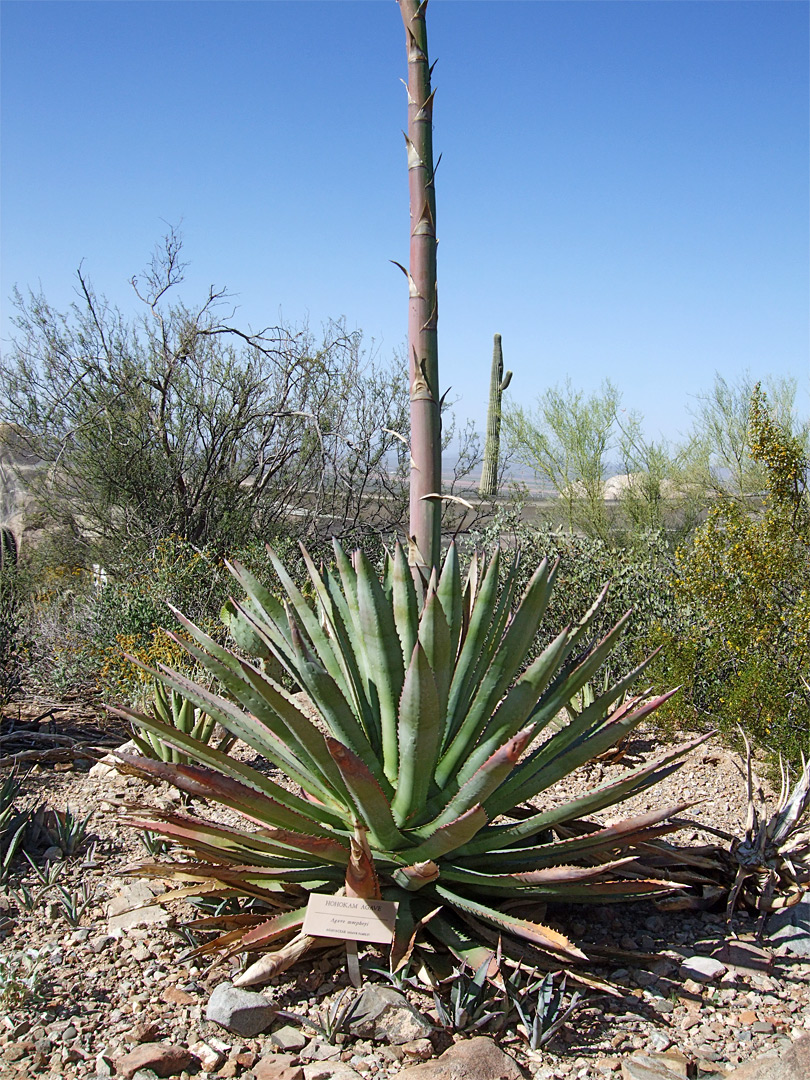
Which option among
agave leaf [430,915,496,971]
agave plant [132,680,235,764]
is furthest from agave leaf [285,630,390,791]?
A: agave plant [132,680,235,764]

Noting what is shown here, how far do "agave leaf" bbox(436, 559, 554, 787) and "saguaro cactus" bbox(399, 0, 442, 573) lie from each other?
0.40 metres

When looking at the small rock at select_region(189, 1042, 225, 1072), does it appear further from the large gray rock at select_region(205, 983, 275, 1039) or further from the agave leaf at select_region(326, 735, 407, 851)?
the agave leaf at select_region(326, 735, 407, 851)

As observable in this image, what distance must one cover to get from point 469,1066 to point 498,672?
3.66ft

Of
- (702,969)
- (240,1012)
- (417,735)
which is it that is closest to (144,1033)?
(240,1012)

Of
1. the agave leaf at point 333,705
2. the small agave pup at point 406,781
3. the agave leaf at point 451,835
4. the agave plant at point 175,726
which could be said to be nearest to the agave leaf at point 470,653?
the small agave pup at point 406,781

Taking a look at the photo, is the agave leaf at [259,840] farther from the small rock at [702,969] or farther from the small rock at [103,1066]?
the small rock at [702,969]

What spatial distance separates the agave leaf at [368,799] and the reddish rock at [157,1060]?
2.51ft

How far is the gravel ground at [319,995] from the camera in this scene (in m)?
2.36

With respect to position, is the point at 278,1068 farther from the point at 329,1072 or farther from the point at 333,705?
the point at 333,705

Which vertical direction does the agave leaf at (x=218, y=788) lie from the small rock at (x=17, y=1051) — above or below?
above

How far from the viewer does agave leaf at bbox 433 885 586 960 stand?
7.92 ft

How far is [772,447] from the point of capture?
7.02m

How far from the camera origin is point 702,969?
2803 mm

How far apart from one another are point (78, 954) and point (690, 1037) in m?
1.92
